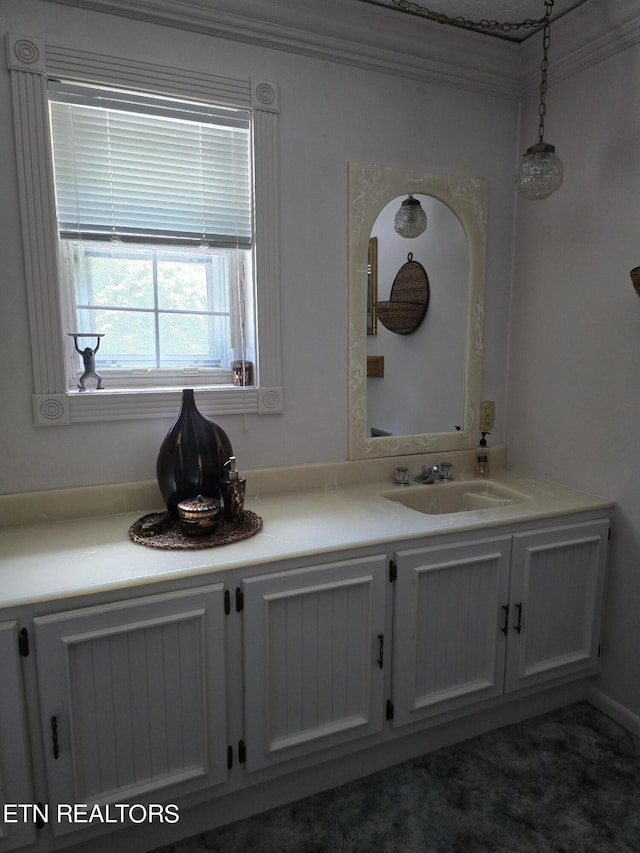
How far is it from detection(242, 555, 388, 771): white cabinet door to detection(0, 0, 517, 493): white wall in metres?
0.63

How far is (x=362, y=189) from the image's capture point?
2.04 meters

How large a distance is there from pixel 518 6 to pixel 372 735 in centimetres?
247

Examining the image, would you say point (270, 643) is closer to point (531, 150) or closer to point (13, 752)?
point (13, 752)

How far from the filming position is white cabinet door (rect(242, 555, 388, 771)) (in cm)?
148

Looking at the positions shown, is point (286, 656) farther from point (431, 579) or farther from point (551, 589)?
point (551, 589)

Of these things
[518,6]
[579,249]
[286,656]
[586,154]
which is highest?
[518,6]

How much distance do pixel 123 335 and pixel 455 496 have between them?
1.41 metres

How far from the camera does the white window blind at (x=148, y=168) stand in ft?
5.59

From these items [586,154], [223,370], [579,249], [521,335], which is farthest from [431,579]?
[586,154]

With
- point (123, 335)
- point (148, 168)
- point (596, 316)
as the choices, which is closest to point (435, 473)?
point (596, 316)

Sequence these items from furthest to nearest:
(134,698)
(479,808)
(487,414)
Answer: (487,414) → (479,808) → (134,698)

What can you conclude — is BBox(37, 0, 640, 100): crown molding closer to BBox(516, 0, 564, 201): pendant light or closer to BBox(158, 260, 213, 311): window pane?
BBox(516, 0, 564, 201): pendant light

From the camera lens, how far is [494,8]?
1911 mm

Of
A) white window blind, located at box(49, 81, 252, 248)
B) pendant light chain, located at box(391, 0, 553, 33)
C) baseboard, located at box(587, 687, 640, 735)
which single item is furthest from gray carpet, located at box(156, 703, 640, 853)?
pendant light chain, located at box(391, 0, 553, 33)
